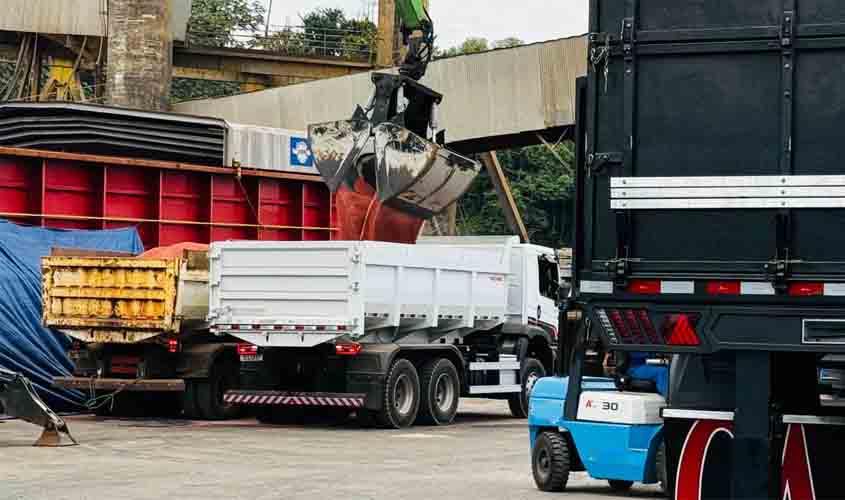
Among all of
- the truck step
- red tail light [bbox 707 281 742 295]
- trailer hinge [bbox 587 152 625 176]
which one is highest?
trailer hinge [bbox 587 152 625 176]

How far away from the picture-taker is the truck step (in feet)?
68.5

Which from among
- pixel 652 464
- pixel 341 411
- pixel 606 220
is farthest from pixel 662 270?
pixel 341 411

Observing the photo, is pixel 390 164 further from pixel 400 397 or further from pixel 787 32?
pixel 787 32

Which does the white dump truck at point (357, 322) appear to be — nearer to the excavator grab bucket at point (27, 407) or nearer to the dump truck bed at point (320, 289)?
the dump truck bed at point (320, 289)

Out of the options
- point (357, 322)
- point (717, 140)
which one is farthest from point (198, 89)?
point (717, 140)

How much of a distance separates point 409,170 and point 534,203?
40.3m

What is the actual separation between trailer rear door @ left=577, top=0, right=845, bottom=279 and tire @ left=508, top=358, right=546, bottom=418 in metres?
15.7

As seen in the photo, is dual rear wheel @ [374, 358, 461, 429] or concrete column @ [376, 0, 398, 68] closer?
dual rear wheel @ [374, 358, 461, 429]

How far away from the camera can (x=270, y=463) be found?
16.2 metres

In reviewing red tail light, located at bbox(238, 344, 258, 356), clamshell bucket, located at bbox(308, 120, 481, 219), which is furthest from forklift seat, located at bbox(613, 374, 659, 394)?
clamshell bucket, located at bbox(308, 120, 481, 219)

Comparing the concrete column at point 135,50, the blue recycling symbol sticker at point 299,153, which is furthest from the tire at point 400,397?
the concrete column at point 135,50

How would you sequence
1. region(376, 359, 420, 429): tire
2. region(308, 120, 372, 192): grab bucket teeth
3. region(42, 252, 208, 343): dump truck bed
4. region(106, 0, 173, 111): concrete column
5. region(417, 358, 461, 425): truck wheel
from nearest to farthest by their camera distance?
region(376, 359, 420, 429): tire < region(42, 252, 208, 343): dump truck bed < region(417, 358, 461, 425): truck wheel < region(308, 120, 372, 192): grab bucket teeth < region(106, 0, 173, 111): concrete column

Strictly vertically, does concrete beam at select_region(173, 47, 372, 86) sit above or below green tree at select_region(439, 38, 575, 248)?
above

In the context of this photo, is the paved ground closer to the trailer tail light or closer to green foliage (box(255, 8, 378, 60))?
the trailer tail light
